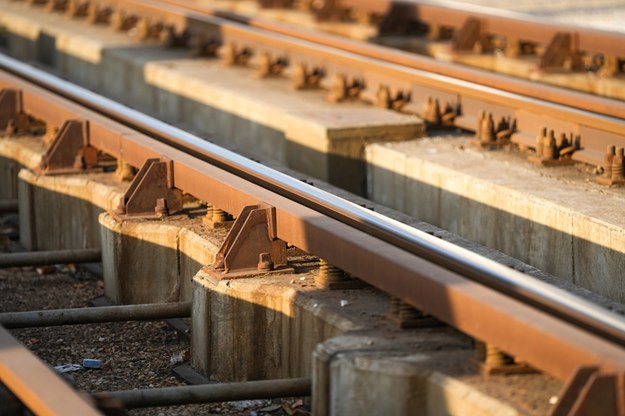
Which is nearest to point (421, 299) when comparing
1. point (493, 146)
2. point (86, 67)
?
point (493, 146)

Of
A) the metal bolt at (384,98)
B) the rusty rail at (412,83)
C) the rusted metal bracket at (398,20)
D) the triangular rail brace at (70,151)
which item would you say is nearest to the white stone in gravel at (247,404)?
the triangular rail brace at (70,151)

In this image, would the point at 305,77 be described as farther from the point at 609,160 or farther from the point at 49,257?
the point at 49,257

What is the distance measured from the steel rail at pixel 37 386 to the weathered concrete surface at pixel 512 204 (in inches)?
129

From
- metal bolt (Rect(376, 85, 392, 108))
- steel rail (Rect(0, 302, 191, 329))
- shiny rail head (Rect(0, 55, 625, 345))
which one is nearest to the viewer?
shiny rail head (Rect(0, 55, 625, 345))

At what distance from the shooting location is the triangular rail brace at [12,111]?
10.3 meters

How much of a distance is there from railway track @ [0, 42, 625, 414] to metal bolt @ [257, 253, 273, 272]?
1 centimetres

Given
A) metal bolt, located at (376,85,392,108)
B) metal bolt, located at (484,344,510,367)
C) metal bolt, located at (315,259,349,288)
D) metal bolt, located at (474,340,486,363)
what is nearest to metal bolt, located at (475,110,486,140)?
metal bolt, located at (376,85,392,108)

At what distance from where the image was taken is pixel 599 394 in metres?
4.66

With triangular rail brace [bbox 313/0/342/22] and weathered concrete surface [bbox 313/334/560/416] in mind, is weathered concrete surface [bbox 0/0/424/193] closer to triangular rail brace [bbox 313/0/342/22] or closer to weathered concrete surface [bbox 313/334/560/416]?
triangular rail brace [bbox 313/0/342/22]

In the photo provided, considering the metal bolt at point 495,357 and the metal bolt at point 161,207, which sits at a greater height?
the metal bolt at point 495,357

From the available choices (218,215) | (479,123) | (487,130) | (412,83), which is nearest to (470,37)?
(412,83)

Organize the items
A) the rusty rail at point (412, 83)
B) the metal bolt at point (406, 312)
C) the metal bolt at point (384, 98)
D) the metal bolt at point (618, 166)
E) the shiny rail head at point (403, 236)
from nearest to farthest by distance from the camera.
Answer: the shiny rail head at point (403, 236)
the metal bolt at point (406, 312)
the metal bolt at point (618, 166)
the rusty rail at point (412, 83)
the metal bolt at point (384, 98)

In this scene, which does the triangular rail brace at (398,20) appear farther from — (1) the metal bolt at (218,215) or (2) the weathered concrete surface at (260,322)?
(2) the weathered concrete surface at (260,322)

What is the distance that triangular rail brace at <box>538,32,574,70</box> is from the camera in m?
12.8
